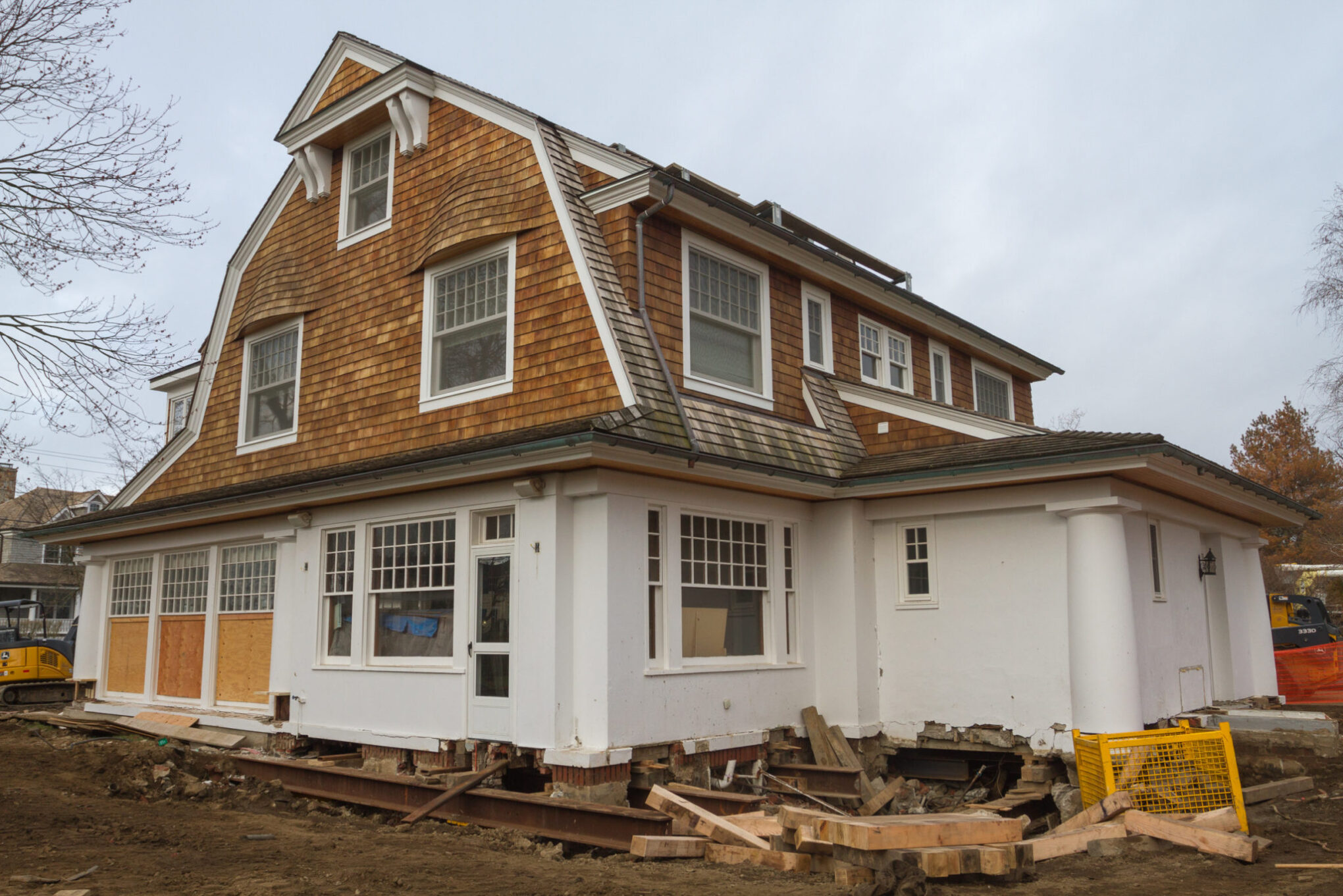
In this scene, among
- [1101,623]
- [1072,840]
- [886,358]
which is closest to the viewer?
[1072,840]

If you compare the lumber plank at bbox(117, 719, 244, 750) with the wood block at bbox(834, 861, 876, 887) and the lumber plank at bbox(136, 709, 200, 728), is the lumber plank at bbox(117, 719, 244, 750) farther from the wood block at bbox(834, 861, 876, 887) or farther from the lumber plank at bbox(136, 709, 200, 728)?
the wood block at bbox(834, 861, 876, 887)

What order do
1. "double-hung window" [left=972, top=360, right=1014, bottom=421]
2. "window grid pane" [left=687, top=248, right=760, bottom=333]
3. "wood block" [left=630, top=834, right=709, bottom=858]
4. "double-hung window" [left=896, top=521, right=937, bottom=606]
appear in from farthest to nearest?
"double-hung window" [left=972, top=360, right=1014, bottom=421] < "double-hung window" [left=896, top=521, right=937, bottom=606] < "window grid pane" [left=687, top=248, right=760, bottom=333] < "wood block" [left=630, top=834, right=709, bottom=858]

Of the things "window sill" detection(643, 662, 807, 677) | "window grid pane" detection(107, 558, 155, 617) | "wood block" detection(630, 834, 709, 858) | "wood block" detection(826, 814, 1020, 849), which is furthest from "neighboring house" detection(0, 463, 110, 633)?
"wood block" detection(826, 814, 1020, 849)

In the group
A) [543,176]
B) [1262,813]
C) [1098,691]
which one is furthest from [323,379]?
[1262,813]

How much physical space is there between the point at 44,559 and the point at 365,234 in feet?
165

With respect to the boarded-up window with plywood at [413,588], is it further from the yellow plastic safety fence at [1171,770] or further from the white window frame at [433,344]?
the yellow plastic safety fence at [1171,770]

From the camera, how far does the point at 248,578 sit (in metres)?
14.8

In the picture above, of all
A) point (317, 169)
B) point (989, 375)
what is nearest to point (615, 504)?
point (317, 169)

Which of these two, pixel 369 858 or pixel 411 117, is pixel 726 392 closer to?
pixel 411 117

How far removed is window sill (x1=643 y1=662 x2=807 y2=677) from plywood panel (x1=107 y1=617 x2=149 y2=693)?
10.1m

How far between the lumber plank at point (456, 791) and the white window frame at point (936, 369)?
10147 millimetres

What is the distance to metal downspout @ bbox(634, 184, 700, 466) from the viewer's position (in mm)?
10984

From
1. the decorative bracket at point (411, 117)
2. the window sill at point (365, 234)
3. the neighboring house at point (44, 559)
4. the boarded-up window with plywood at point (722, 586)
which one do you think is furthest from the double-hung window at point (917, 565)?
the neighboring house at point (44, 559)

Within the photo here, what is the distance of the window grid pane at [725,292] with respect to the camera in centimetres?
1243
